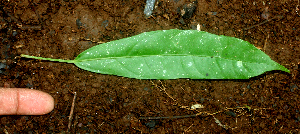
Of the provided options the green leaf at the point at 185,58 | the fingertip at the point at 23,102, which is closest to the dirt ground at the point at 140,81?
the fingertip at the point at 23,102

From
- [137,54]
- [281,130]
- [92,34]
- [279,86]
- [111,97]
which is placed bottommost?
[281,130]

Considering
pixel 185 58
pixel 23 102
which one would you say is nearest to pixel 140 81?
pixel 185 58

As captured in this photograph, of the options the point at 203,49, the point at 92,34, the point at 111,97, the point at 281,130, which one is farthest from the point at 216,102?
the point at 92,34

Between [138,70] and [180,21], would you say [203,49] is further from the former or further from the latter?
[138,70]

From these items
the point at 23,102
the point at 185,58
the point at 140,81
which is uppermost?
the point at 185,58

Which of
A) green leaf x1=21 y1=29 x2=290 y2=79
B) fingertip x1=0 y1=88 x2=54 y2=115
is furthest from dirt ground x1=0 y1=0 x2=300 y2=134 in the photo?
green leaf x1=21 y1=29 x2=290 y2=79

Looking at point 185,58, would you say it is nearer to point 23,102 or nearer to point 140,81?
point 140,81
